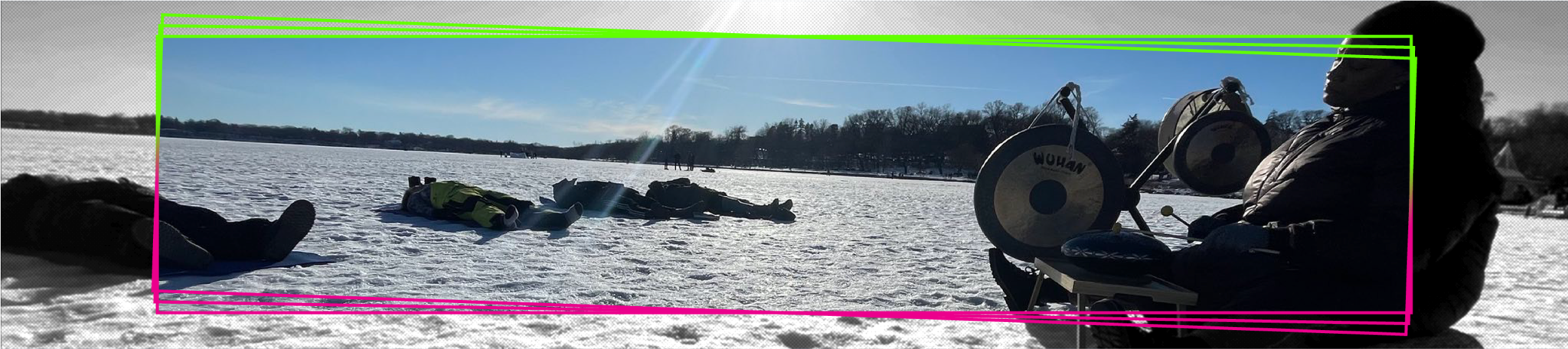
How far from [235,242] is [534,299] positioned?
1.68m

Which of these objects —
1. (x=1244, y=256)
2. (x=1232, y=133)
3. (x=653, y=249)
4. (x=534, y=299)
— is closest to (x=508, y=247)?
(x=653, y=249)

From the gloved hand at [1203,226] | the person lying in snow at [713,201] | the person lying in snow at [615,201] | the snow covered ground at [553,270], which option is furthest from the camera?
the person lying in snow at [615,201]

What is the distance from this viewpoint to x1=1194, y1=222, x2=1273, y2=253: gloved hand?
5.59 feet

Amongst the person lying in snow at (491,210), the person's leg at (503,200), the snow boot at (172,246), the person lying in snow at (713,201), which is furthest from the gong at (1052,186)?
the snow boot at (172,246)

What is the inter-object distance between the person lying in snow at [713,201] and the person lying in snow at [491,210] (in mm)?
541

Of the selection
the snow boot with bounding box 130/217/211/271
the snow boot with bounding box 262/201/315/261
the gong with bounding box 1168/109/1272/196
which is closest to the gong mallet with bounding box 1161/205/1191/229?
the gong with bounding box 1168/109/1272/196

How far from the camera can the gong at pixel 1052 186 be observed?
230 centimetres

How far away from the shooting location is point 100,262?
9.52 feet

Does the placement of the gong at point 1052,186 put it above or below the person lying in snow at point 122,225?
above

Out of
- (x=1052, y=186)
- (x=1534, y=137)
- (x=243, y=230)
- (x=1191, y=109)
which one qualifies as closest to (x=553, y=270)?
(x=243, y=230)

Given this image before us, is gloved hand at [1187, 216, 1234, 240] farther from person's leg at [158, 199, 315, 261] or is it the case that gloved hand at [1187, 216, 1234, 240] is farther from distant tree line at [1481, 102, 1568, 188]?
person's leg at [158, 199, 315, 261]

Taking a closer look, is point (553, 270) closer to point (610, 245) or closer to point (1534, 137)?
point (610, 245)

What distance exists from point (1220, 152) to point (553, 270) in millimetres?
3204

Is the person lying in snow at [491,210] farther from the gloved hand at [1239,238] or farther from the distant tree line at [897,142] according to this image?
the gloved hand at [1239,238]
